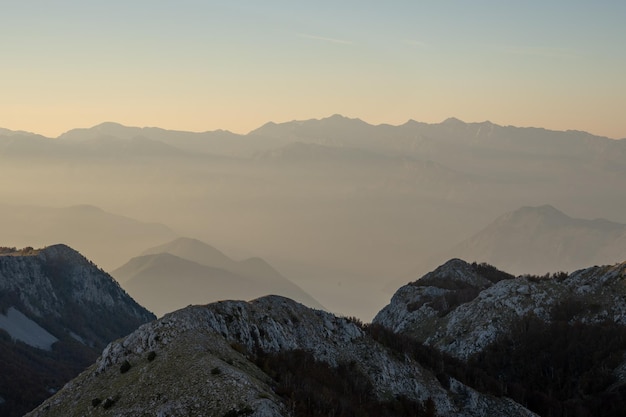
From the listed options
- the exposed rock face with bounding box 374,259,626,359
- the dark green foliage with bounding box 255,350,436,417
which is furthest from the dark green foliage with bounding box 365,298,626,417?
the dark green foliage with bounding box 255,350,436,417

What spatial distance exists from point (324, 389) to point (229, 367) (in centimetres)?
1382

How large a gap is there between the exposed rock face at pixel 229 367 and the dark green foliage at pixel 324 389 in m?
1.45

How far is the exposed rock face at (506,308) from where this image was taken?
147m

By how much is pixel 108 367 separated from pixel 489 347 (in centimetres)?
8774

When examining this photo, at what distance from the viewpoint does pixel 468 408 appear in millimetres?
97812

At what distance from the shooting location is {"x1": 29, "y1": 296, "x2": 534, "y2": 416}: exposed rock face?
6944 cm

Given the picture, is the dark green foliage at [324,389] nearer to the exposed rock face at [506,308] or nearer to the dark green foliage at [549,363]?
the dark green foliage at [549,363]

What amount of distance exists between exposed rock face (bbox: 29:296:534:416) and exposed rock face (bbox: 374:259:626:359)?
46.2 m

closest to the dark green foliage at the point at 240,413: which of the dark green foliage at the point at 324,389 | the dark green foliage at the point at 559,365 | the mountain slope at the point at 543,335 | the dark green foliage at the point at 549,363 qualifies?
the dark green foliage at the point at 324,389

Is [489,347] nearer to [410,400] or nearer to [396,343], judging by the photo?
[396,343]

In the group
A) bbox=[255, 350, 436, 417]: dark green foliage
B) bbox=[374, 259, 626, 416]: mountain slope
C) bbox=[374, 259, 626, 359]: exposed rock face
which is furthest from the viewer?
bbox=[374, 259, 626, 359]: exposed rock face

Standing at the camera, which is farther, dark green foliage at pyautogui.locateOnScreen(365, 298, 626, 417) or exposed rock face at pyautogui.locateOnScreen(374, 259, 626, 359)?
exposed rock face at pyautogui.locateOnScreen(374, 259, 626, 359)

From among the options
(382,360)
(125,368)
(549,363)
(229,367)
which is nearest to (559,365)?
(549,363)

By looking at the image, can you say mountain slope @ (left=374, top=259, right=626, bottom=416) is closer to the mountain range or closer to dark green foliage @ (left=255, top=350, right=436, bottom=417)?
the mountain range
